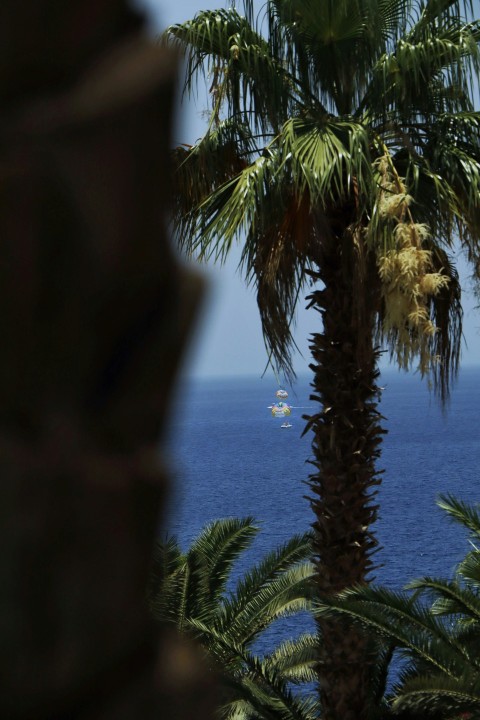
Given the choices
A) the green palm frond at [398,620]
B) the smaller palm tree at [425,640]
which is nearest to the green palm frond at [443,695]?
the smaller palm tree at [425,640]

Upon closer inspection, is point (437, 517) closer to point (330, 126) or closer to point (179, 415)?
point (330, 126)

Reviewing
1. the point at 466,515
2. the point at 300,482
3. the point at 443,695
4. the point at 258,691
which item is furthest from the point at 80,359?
the point at 300,482

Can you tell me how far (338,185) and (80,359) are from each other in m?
8.46

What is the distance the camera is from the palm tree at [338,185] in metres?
9.01

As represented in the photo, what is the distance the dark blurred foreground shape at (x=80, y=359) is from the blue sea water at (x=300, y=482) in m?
0.07

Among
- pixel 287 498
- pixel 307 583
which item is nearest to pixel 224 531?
pixel 307 583

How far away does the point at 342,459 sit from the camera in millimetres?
9539

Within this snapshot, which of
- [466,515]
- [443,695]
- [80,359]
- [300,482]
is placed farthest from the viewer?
[300,482]

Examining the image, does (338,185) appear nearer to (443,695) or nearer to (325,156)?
(325,156)

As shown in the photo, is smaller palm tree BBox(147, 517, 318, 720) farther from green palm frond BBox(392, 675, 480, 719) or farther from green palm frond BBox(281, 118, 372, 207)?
green palm frond BBox(281, 118, 372, 207)

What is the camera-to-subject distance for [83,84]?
811 millimetres

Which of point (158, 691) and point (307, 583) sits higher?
point (158, 691)

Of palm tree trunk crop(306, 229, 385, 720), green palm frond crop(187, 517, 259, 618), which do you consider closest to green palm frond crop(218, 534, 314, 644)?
green palm frond crop(187, 517, 259, 618)

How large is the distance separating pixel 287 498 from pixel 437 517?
37.3ft
